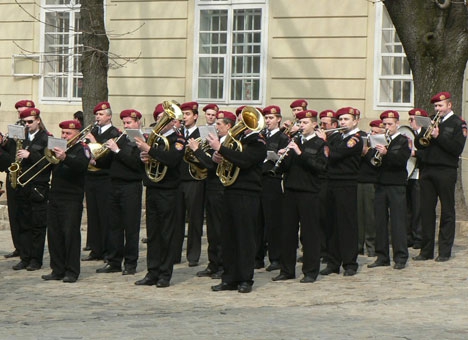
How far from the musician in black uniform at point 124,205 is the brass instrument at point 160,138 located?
2.51 ft

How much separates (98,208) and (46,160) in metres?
1.24

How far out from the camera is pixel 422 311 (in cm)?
1168

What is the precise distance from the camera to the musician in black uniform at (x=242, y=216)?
13.0m

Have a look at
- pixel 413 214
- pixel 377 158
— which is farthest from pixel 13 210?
pixel 413 214

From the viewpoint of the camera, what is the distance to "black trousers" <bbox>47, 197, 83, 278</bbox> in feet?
45.6

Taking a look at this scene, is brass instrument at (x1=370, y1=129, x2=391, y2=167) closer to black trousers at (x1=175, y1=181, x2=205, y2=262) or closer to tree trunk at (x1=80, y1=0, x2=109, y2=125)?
black trousers at (x1=175, y1=181, x2=205, y2=262)

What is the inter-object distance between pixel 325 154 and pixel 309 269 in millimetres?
1250

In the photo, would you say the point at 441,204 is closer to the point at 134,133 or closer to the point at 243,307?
the point at 134,133

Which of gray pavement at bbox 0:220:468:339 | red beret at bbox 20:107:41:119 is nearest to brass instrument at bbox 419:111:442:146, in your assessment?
gray pavement at bbox 0:220:468:339

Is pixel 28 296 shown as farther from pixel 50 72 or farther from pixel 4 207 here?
pixel 50 72

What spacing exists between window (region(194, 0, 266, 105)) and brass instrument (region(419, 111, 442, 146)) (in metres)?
8.12

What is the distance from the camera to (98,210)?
1577cm

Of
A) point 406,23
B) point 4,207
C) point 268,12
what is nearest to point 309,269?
point 406,23

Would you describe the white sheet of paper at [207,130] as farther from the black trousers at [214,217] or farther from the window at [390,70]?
the window at [390,70]
